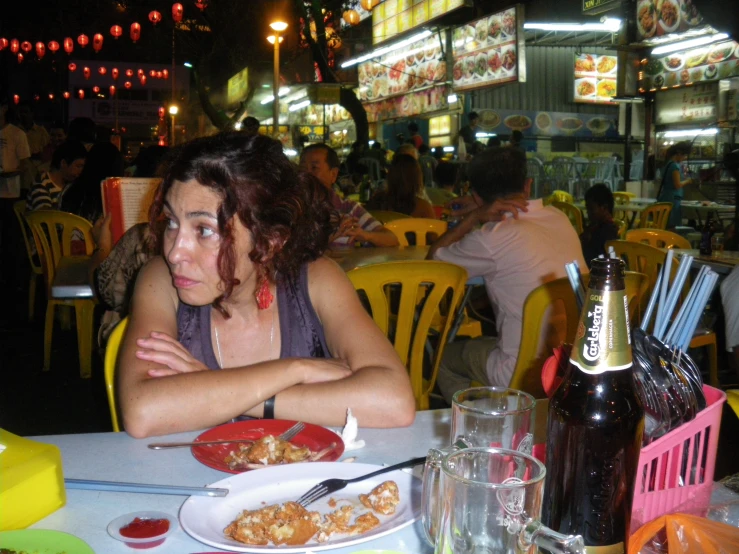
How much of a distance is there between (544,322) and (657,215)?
7.13 meters

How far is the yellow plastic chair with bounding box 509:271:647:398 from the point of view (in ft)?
8.43

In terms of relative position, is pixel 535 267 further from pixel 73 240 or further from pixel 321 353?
pixel 73 240

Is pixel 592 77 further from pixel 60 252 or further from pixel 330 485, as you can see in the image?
pixel 330 485

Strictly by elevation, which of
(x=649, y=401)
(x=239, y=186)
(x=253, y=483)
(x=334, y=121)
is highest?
(x=334, y=121)

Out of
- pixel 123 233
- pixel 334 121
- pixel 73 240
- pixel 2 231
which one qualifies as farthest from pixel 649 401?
pixel 334 121

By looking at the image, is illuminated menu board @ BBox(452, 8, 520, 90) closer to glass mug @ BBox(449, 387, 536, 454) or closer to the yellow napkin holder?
glass mug @ BBox(449, 387, 536, 454)

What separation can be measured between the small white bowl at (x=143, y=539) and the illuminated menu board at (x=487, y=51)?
9.29 m

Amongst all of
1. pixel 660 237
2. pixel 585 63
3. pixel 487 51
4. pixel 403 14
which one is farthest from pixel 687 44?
pixel 660 237

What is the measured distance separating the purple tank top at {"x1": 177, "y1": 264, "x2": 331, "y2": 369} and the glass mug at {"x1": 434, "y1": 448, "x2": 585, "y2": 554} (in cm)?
132

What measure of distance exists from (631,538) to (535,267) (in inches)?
98.2

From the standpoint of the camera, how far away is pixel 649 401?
3.29 feet

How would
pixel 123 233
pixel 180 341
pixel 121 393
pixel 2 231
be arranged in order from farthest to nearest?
1. pixel 2 231
2. pixel 123 233
3. pixel 180 341
4. pixel 121 393

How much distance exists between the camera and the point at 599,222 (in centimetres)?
637

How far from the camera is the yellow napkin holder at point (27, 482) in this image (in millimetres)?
1062
